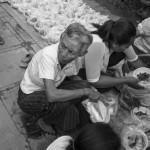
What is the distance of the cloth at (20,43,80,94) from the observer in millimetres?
2109

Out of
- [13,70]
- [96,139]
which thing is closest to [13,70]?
[13,70]

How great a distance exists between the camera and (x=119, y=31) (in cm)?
226

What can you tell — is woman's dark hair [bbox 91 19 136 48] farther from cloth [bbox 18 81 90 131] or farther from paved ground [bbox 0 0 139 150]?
paved ground [bbox 0 0 139 150]

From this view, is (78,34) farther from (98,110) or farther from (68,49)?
(98,110)

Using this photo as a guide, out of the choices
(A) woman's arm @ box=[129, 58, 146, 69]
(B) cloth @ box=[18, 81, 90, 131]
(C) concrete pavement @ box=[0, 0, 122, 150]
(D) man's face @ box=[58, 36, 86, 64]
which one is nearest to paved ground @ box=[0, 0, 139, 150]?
(C) concrete pavement @ box=[0, 0, 122, 150]

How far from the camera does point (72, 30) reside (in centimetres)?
201

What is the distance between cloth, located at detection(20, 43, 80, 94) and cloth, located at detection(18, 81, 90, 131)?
0.08 meters

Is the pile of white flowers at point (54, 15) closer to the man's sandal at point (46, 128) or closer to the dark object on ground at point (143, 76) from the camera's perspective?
the dark object on ground at point (143, 76)

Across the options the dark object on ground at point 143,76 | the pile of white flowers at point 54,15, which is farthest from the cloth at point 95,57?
the pile of white flowers at point 54,15

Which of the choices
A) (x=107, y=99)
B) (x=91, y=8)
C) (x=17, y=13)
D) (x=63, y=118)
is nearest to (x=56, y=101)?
(x=63, y=118)

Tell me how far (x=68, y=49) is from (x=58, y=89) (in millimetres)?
383

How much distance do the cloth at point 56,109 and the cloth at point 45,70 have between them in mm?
78

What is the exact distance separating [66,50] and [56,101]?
484 mm

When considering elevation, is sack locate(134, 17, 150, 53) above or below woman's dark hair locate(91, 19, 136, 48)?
below
